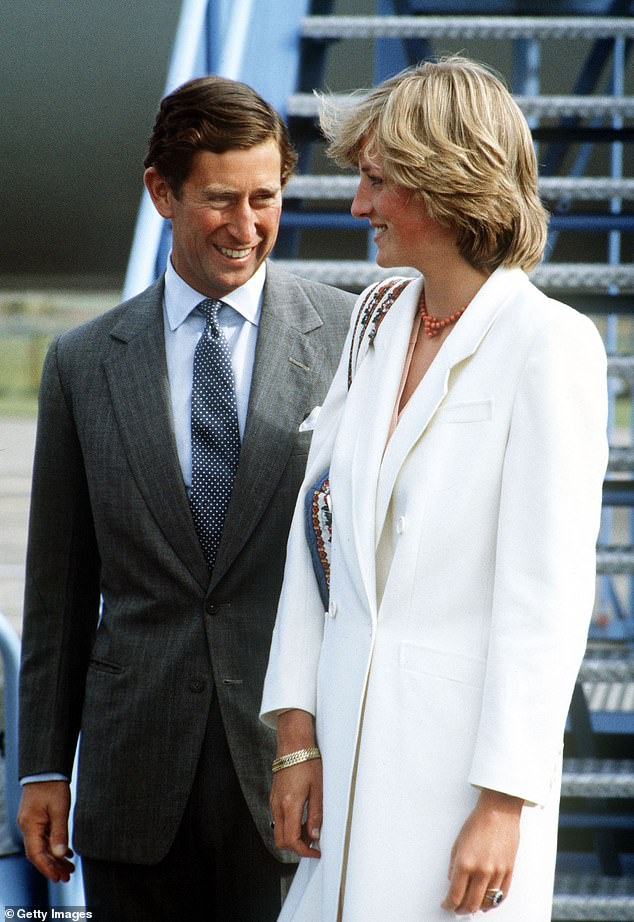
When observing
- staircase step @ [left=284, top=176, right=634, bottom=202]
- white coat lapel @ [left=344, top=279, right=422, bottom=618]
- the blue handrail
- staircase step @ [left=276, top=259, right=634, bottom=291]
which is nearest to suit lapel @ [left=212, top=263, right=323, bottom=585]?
white coat lapel @ [left=344, top=279, right=422, bottom=618]

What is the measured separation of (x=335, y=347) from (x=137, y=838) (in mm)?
767

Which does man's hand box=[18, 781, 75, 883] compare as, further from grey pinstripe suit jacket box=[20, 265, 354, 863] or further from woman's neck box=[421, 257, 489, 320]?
woman's neck box=[421, 257, 489, 320]

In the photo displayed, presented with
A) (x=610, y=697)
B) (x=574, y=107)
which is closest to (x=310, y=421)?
(x=574, y=107)

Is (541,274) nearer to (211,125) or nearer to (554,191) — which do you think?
(554,191)

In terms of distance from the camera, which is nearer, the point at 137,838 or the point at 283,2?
the point at 137,838

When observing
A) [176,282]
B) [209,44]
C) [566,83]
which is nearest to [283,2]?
[209,44]

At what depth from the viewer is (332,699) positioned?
4.50 feet

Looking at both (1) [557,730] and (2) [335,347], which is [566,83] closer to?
(2) [335,347]

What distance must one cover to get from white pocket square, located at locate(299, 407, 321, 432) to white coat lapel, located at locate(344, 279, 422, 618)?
18 cm

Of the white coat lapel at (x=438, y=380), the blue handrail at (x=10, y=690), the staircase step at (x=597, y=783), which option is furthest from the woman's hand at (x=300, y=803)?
the staircase step at (x=597, y=783)

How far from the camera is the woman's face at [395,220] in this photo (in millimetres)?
1342

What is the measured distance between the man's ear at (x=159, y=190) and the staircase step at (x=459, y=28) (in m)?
1.69

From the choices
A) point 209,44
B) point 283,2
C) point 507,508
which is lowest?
point 507,508

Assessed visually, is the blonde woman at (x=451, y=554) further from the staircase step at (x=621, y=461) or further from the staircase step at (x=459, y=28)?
the staircase step at (x=459, y=28)
